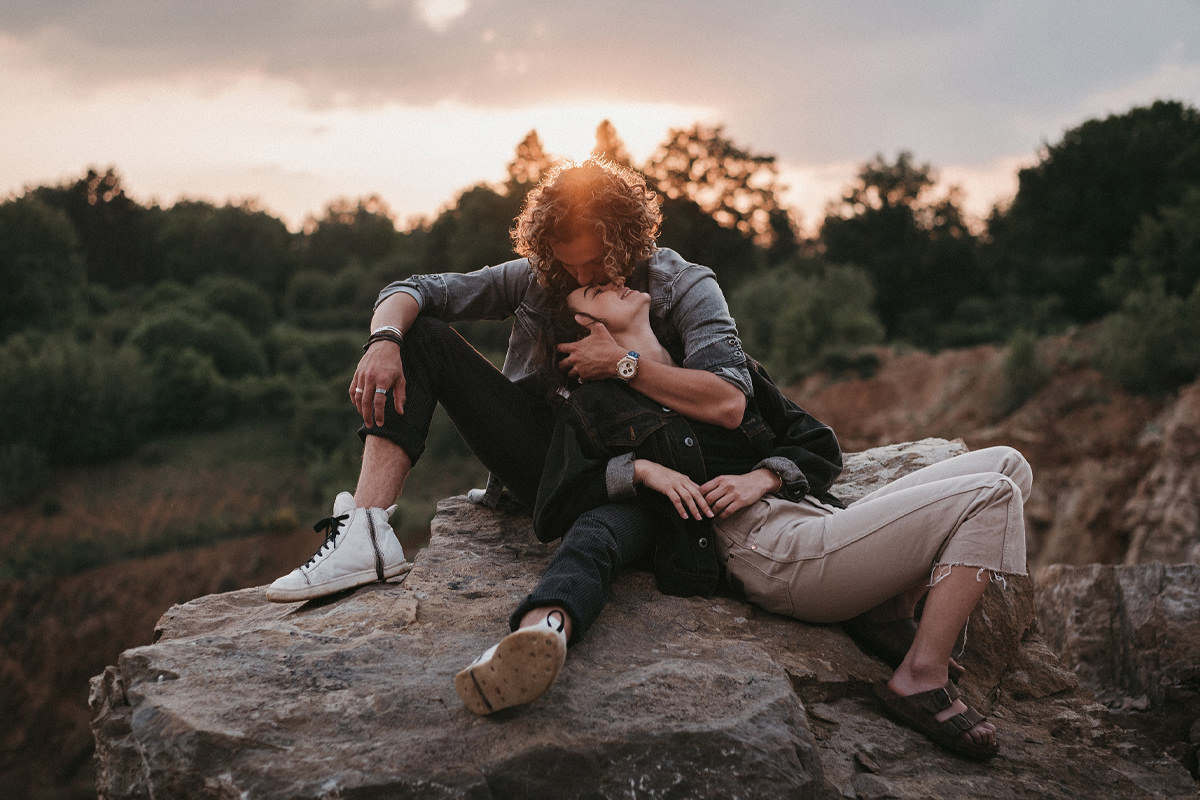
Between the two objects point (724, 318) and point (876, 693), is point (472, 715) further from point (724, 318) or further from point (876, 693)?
point (724, 318)

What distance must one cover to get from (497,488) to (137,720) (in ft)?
6.26

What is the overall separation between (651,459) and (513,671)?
1.06 metres

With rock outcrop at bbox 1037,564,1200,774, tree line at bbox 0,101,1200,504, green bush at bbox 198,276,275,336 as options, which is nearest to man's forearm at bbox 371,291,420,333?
rock outcrop at bbox 1037,564,1200,774

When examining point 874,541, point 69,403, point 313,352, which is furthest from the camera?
point 313,352

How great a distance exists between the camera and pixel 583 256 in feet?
9.87

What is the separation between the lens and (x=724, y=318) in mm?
3102

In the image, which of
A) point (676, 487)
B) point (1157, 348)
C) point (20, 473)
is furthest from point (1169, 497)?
point (20, 473)

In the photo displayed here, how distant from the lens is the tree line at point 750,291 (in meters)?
24.8

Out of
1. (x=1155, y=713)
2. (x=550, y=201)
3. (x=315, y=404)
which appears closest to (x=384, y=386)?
(x=550, y=201)

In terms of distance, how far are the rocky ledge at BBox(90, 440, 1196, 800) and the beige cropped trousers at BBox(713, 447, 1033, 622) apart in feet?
0.58

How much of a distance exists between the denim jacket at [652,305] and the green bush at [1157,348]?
1677cm

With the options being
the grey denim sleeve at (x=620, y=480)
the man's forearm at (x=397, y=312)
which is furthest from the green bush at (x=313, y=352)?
the grey denim sleeve at (x=620, y=480)

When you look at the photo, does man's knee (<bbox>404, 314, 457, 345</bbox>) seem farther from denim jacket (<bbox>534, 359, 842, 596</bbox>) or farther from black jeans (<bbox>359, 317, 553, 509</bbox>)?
denim jacket (<bbox>534, 359, 842, 596</bbox>)

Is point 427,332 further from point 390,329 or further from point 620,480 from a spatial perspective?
point 620,480
